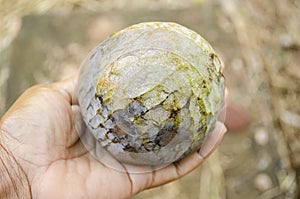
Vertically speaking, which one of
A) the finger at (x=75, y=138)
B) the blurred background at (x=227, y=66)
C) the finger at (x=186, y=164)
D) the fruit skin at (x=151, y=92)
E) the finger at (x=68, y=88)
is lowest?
the blurred background at (x=227, y=66)

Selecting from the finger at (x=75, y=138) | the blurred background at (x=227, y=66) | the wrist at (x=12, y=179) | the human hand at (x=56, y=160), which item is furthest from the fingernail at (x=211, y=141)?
the blurred background at (x=227, y=66)

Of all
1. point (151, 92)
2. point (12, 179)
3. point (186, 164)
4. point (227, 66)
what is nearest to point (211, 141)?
point (186, 164)

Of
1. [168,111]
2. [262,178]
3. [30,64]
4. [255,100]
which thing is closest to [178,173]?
[168,111]

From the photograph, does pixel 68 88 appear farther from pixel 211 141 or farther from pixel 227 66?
pixel 227 66

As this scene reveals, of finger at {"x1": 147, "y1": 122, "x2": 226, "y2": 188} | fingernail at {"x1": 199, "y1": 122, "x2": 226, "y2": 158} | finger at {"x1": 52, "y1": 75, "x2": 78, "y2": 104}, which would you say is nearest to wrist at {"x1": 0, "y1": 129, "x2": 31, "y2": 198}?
finger at {"x1": 52, "y1": 75, "x2": 78, "y2": 104}

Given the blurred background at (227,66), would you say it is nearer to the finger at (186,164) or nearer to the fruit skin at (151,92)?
the finger at (186,164)
